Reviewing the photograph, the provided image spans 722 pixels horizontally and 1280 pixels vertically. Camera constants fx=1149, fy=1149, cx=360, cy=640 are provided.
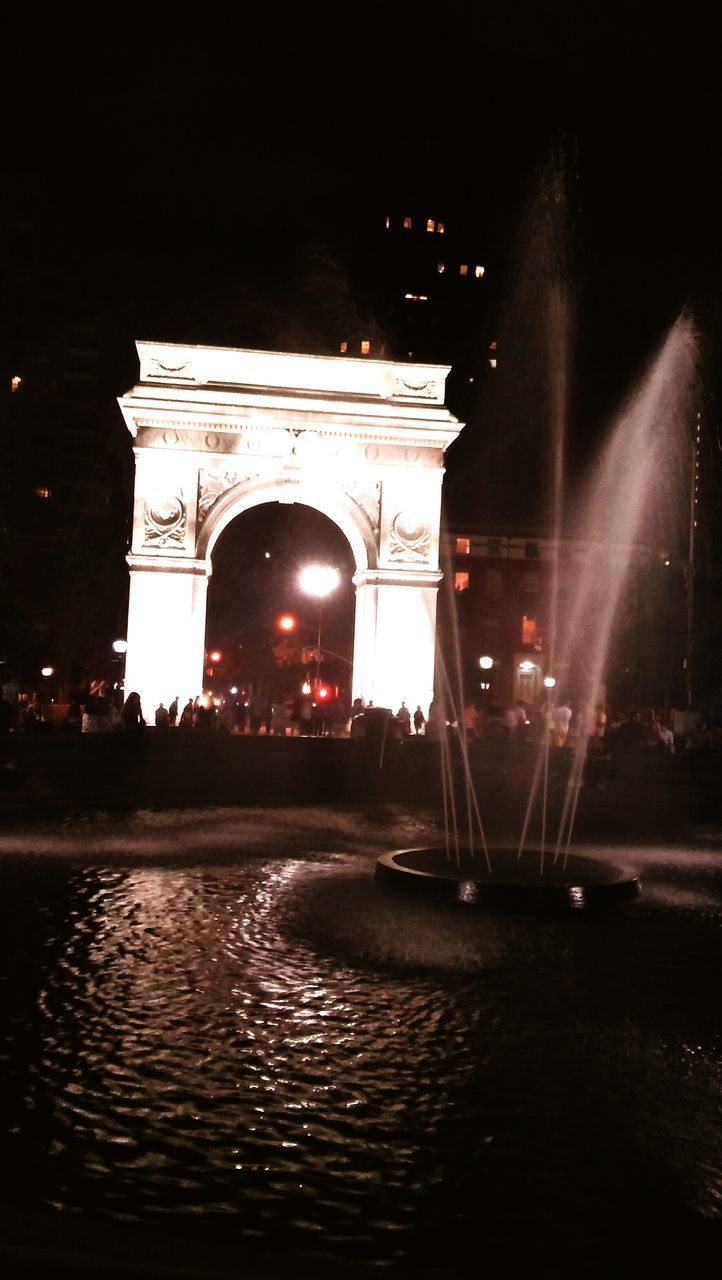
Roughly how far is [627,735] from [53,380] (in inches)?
2085

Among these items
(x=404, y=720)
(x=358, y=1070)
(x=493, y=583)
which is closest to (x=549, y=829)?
(x=358, y=1070)

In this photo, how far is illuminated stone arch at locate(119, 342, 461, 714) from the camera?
2886 cm

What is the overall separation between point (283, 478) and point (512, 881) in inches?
906

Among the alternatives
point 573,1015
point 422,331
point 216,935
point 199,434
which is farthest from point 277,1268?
point 422,331

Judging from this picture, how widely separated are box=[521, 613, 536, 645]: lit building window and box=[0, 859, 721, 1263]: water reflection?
52.9m

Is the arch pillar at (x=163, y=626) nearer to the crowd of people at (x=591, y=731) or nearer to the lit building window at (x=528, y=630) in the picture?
the crowd of people at (x=591, y=731)

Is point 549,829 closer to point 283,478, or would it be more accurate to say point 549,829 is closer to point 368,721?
point 368,721

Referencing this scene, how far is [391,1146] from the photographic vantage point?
357 centimetres

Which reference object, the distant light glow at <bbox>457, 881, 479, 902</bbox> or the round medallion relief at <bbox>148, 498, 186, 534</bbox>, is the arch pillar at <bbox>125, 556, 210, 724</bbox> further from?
the distant light glow at <bbox>457, 881, 479, 902</bbox>

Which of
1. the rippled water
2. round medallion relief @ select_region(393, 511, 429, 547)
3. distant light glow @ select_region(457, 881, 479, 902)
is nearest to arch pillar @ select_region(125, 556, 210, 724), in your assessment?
round medallion relief @ select_region(393, 511, 429, 547)

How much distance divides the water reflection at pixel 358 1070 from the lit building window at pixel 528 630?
52917 mm

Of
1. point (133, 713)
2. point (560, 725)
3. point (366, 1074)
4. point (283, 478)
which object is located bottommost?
point (366, 1074)

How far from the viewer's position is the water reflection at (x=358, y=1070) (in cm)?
319

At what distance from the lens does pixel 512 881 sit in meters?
7.59
